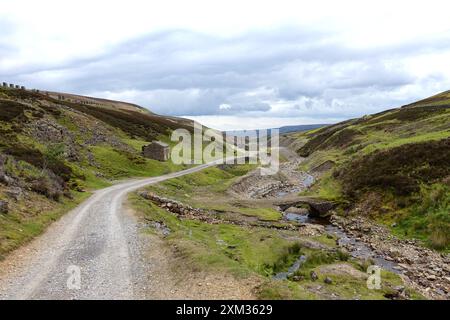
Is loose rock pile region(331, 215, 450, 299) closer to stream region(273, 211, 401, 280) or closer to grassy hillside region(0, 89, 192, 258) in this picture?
stream region(273, 211, 401, 280)

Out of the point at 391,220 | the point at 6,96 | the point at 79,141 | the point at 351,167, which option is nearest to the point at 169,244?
the point at 391,220

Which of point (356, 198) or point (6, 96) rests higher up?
point (6, 96)


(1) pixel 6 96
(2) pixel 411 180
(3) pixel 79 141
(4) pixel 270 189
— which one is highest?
(1) pixel 6 96

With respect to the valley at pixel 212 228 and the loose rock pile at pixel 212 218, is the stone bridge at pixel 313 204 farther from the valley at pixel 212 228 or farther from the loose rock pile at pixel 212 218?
the loose rock pile at pixel 212 218

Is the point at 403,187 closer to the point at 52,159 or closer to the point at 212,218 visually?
the point at 212,218

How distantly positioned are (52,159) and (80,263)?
1623 inches

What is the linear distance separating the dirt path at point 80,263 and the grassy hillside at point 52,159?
188 centimetres

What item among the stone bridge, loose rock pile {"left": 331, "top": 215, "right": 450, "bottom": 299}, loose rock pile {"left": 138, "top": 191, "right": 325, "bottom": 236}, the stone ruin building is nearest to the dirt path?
loose rock pile {"left": 138, "top": 191, "right": 325, "bottom": 236}

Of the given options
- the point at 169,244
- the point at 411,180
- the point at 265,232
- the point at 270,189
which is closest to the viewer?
the point at 169,244

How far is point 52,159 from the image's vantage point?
59.7m
